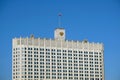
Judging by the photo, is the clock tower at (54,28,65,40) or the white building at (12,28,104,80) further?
the clock tower at (54,28,65,40)

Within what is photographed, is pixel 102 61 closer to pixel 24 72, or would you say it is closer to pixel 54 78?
pixel 54 78

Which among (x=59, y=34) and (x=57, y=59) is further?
(x=59, y=34)

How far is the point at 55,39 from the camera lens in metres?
148

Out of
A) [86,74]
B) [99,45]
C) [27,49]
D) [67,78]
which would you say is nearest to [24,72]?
[27,49]

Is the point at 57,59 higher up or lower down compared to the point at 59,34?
lower down

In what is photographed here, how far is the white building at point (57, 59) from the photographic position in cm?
13938

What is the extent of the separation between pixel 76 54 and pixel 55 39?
12.1 meters

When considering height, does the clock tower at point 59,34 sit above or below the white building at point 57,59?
above

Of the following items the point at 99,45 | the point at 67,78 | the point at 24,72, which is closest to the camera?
the point at 24,72

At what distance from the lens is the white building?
139375 mm

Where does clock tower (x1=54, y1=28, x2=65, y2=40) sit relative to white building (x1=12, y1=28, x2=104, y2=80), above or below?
above

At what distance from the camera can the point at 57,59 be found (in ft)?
479

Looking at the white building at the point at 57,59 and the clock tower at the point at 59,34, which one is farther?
the clock tower at the point at 59,34

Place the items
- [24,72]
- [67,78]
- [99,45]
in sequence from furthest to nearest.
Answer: [99,45] → [67,78] → [24,72]
